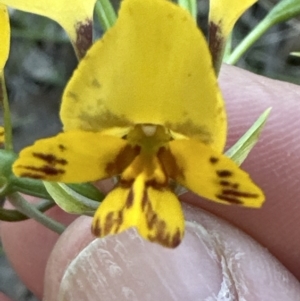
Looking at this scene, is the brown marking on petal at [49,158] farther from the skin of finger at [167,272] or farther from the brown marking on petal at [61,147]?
the skin of finger at [167,272]

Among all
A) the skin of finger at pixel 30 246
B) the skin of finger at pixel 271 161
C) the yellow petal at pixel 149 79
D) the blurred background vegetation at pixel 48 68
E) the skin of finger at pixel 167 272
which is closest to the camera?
the yellow petal at pixel 149 79

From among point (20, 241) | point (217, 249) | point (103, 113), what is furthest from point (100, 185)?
point (103, 113)

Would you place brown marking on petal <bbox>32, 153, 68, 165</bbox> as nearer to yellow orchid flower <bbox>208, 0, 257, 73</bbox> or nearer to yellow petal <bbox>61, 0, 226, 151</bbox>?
yellow petal <bbox>61, 0, 226, 151</bbox>

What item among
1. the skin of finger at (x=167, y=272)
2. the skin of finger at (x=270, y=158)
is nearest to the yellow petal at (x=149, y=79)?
the skin of finger at (x=167, y=272)

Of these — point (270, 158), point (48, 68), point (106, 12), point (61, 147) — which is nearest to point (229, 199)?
point (61, 147)

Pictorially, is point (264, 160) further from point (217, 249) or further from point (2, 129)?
point (2, 129)

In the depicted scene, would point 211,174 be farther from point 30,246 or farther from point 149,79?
point 30,246
